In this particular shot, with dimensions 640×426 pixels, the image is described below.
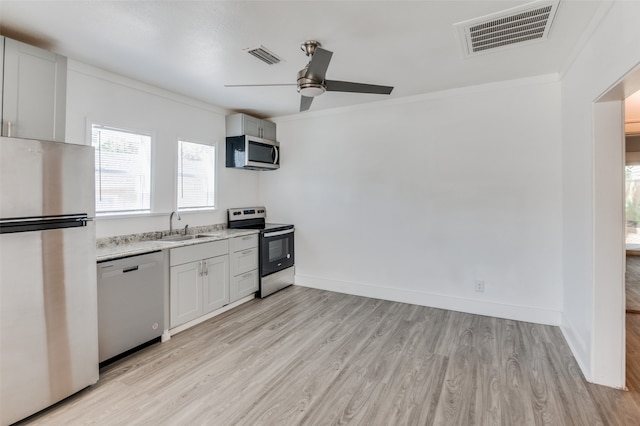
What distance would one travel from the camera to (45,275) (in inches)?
77.8

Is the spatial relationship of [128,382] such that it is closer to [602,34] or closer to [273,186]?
[273,186]

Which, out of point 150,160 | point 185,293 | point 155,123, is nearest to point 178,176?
point 150,160

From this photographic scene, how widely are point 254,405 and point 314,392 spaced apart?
1.43ft

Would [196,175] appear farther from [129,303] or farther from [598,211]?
[598,211]

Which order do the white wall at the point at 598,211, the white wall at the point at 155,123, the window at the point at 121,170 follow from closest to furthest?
1. the white wall at the point at 598,211
2. the white wall at the point at 155,123
3. the window at the point at 121,170

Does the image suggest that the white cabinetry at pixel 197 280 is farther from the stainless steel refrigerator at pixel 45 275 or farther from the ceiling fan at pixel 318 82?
the ceiling fan at pixel 318 82

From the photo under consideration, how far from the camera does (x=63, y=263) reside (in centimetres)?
206

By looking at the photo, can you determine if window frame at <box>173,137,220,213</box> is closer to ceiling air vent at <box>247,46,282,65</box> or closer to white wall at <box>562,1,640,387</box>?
ceiling air vent at <box>247,46,282,65</box>

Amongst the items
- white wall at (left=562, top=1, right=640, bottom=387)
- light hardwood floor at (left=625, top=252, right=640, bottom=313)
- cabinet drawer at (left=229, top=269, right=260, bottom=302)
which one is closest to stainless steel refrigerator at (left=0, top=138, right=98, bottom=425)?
cabinet drawer at (left=229, top=269, right=260, bottom=302)

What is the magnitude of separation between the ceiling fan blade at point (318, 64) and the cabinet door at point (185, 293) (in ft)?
7.46

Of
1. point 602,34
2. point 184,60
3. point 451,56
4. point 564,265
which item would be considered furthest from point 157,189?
point 564,265

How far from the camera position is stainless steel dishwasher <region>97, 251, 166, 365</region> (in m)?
2.48

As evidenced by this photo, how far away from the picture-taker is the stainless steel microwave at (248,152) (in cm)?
432

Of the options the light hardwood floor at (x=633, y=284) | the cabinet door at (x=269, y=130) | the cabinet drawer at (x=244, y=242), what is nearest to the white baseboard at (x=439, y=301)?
the cabinet drawer at (x=244, y=242)
